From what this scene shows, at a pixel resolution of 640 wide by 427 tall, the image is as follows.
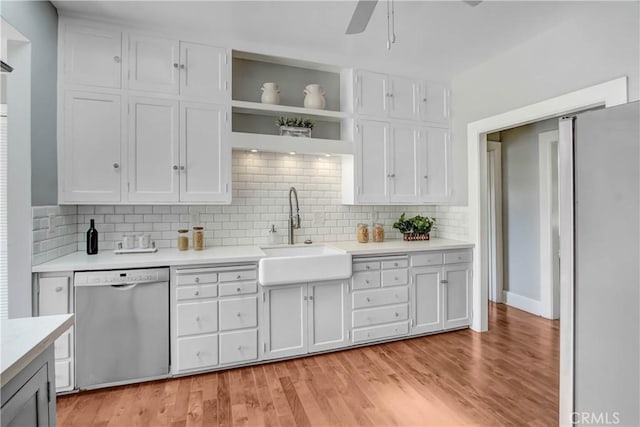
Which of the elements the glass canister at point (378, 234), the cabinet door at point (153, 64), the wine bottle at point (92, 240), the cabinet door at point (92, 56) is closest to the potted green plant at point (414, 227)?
the glass canister at point (378, 234)

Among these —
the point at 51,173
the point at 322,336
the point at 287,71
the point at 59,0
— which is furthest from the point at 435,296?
the point at 59,0

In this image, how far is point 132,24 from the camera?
250 centimetres

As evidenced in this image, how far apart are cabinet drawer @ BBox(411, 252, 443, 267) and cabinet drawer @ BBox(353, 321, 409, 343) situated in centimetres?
58

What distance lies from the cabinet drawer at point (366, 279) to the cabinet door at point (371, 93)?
1575 millimetres

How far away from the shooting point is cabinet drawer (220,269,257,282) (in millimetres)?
2479

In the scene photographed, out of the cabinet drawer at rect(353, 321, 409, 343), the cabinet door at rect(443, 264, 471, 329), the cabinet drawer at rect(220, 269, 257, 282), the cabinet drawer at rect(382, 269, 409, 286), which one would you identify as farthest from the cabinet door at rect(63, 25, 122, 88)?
the cabinet door at rect(443, 264, 471, 329)

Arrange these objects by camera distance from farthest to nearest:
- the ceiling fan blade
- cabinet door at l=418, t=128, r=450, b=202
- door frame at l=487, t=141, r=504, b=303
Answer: door frame at l=487, t=141, r=504, b=303 → cabinet door at l=418, t=128, r=450, b=202 → the ceiling fan blade

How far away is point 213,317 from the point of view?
8.04ft

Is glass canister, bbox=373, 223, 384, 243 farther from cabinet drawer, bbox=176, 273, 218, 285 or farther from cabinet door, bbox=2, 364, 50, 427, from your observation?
cabinet door, bbox=2, 364, 50, 427

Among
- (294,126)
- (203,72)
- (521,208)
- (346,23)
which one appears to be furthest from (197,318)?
(521,208)

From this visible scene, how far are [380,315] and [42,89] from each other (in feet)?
10.3

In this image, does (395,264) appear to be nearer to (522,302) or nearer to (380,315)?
(380,315)

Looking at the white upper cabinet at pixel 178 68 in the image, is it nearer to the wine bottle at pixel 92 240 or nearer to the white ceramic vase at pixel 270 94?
the white ceramic vase at pixel 270 94

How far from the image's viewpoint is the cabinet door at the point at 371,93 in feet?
10.5
